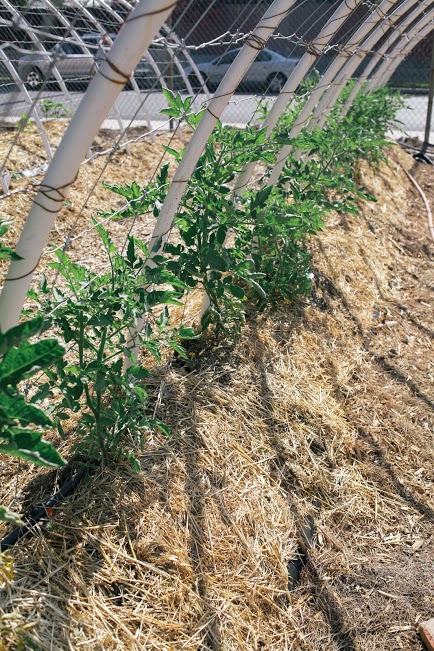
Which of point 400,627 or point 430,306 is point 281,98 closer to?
point 430,306

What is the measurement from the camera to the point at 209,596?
7.70ft

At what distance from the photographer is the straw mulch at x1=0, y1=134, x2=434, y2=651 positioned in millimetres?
2184

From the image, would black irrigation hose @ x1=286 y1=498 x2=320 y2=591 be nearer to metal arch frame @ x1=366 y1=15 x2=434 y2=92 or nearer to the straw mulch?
the straw mulch

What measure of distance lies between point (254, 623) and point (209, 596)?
198 millimetres

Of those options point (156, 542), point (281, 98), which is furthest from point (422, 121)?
point (156, 542)

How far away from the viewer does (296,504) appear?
9.64 ft

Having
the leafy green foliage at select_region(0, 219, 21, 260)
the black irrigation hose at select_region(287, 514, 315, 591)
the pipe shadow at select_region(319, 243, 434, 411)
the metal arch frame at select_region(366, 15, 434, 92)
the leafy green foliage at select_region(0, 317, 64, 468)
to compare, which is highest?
the metal arch frame at select_region(366, 15, 434, 92)

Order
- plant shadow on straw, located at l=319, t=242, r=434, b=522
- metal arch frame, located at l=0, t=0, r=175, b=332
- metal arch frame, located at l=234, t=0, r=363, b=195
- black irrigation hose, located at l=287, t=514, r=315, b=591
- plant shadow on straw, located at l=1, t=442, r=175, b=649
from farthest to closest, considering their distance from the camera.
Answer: metal arch frame, located at l=234, t=0, r=363, b=195, plant shadow on straw, located at l=319, t=242, r=434, b=522, black irrigation hose, located at l=287, t=514, r=315, b=591, plant shadow on straw, located at l=1, t=442, r=175, b=649, metal arch frame, located at l=0, t=0, r=175, b=332

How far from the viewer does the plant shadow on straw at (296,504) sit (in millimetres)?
2555

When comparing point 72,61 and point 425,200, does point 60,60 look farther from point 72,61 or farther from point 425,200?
point 72,61

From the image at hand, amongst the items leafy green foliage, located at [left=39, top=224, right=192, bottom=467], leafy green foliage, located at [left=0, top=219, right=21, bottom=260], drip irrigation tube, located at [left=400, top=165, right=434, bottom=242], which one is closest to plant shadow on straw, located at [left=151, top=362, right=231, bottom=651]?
leafy green foliage, located at [left=39, top=224, right=192, bottom=467]

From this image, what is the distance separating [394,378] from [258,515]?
1702 millimetres

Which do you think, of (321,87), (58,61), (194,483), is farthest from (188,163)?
(321,87)

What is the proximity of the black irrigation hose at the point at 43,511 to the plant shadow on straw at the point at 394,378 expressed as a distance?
152 cm
